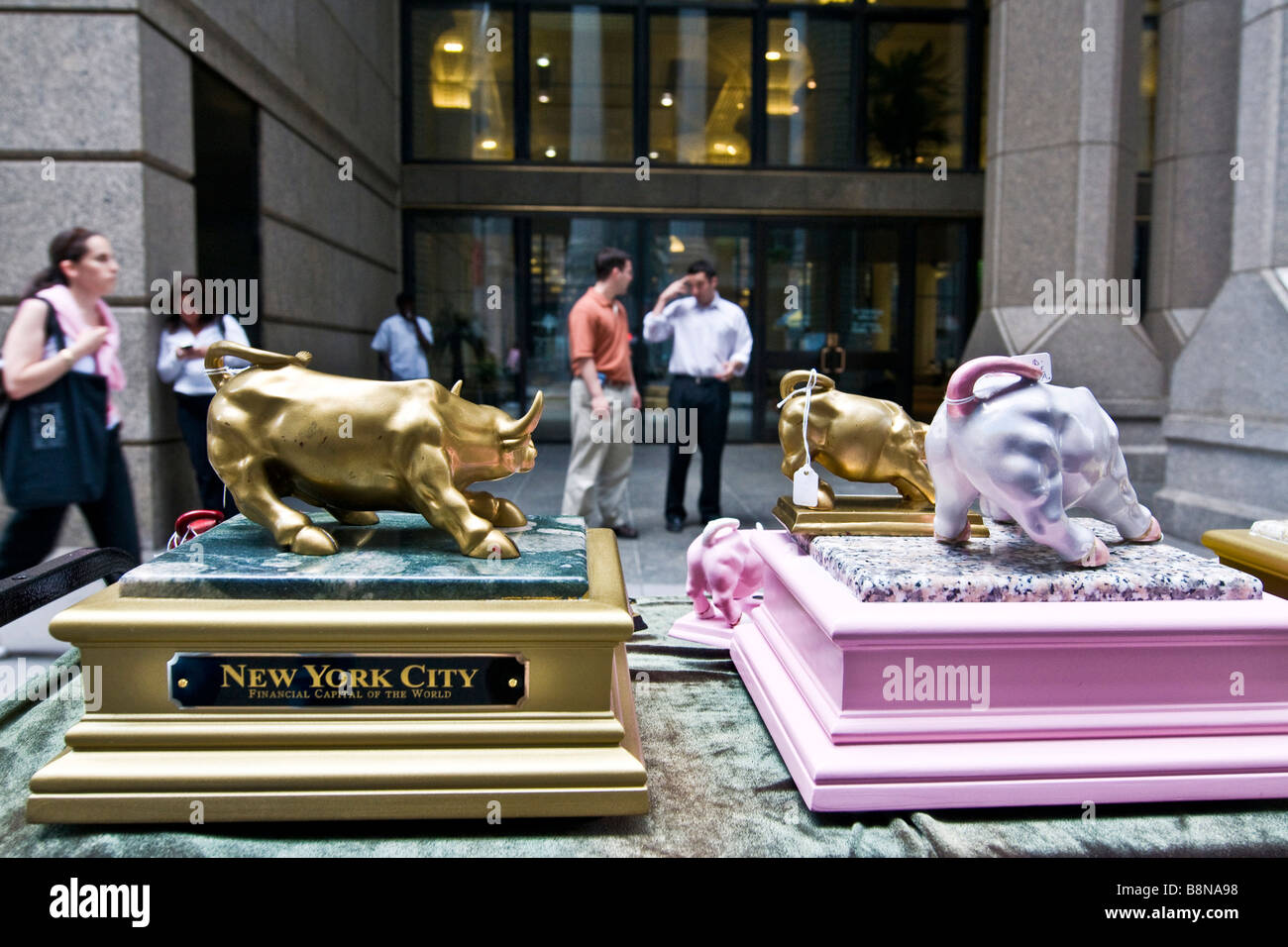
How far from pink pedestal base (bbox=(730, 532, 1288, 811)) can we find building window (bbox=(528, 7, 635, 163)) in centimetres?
1032

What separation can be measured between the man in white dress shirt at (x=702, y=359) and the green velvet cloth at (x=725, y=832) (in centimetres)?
431

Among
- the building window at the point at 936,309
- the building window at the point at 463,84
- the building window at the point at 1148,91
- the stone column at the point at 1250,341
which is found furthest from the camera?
the building window at the point at 1148,91

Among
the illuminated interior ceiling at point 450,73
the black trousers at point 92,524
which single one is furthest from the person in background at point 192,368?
the illuminated interior ceiling at point 450,73

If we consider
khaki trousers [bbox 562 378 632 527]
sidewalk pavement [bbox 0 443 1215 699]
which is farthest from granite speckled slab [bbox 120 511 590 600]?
khaki trousers [bbox 562 378 632 527]

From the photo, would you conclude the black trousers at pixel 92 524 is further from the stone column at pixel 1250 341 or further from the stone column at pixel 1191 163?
the stone column at pixel 1191 163

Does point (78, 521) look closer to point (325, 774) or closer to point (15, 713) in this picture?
point (15, 713)

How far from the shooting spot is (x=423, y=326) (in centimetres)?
849

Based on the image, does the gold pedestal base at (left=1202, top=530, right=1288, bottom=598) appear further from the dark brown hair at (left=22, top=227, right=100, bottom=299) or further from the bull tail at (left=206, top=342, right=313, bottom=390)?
the dark brown hair at (left=22, top=227, right=100, bottom=299)

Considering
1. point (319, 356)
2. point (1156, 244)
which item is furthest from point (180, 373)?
point (1156, 244)

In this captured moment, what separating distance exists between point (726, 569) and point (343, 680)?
1115 mm

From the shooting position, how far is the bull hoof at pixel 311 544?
1556 mm

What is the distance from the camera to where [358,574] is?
145cm

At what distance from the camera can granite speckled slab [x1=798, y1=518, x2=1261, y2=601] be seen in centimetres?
152
